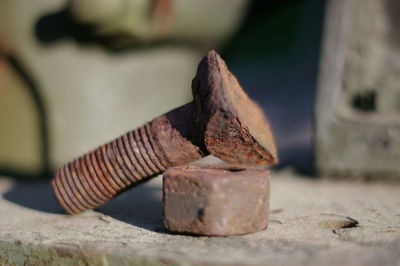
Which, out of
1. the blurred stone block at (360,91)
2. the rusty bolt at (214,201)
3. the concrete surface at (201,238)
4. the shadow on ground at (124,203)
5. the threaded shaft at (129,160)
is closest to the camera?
the concrete surface at (201,238)

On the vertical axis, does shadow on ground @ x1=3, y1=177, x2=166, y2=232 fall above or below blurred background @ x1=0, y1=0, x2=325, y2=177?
below

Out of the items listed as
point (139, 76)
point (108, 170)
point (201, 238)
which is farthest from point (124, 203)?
point (139, 76)

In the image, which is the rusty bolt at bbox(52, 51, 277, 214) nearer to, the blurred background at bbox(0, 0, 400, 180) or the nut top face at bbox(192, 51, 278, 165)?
the nut top face at bbox(192, 51, 278, 165)

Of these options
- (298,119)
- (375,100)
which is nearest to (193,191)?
(375,100)

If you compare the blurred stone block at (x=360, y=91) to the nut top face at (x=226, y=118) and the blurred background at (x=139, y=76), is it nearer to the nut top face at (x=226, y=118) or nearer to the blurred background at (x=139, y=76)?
the blurred background at (x=139, y=76)

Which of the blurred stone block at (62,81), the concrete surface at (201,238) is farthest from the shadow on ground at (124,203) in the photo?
the blurred stone block at (62,81)

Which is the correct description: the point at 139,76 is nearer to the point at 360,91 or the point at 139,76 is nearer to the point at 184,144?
the point at 360,91

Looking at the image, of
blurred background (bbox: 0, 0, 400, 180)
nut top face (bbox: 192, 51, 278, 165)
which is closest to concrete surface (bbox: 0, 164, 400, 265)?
nut top face (bbox: 192, 51, 278, 165)
